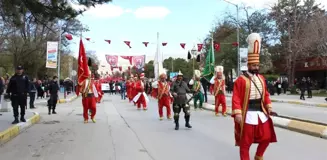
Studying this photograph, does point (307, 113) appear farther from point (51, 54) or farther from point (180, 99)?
point (51, 54)

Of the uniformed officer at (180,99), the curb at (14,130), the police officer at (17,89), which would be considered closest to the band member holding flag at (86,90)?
the curb at (14,130)

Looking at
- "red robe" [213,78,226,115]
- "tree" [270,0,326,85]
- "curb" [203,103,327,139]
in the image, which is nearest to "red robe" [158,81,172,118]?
"red robe" [213,78,226,115]

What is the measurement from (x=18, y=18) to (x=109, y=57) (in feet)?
143

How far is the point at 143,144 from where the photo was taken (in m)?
9.90

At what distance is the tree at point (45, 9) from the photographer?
37.0 ft

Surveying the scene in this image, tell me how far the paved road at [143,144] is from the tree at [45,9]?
3191mm

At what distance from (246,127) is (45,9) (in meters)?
7.19

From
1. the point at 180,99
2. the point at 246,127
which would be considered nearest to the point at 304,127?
the point at 180,99

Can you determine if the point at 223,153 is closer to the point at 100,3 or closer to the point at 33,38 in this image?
the point at 100,3

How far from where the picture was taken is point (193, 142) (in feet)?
33.3

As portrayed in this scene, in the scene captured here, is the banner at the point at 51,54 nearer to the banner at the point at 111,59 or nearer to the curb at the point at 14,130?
the curb at the point at 14,130

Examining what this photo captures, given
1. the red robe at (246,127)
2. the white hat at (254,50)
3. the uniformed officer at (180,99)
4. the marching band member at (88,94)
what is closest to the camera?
the red robe at (246,127)

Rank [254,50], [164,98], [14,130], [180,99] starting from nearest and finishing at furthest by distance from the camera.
→ 1. [254,50]
2. [14,130]
3. [180,99]
4. [164,98]

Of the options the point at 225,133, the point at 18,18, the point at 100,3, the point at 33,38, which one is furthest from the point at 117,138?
the point at 33,38
